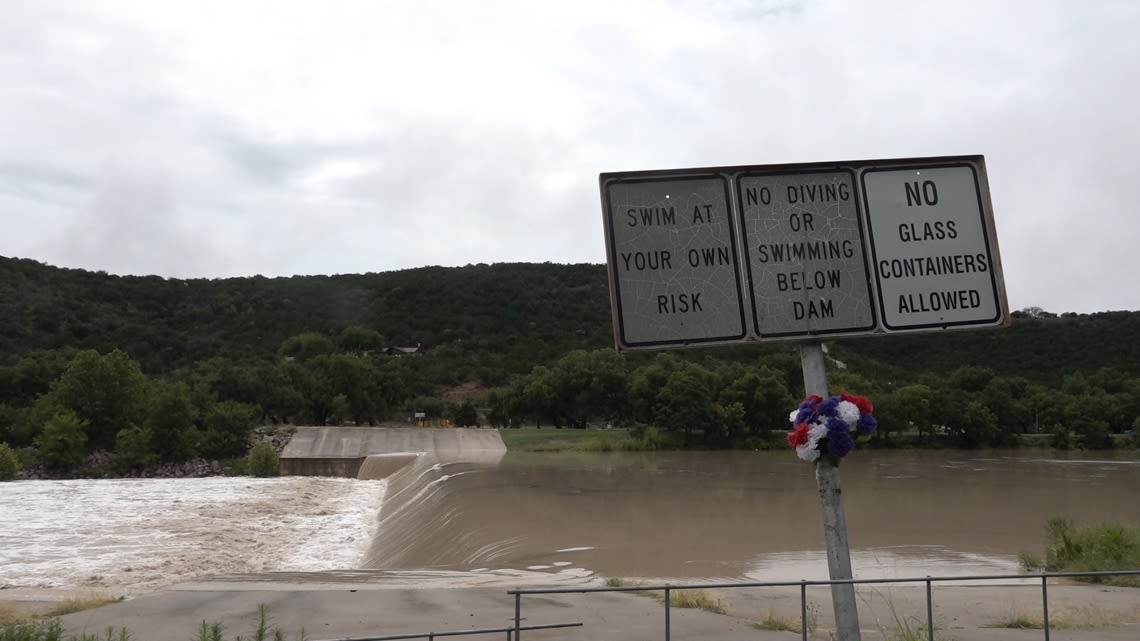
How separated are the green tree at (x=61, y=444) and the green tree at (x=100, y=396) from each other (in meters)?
1.66

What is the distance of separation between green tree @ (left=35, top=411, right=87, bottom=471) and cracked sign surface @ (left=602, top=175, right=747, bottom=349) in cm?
5736

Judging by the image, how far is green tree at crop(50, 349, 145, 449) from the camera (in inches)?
2227

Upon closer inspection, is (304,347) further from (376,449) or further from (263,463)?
(263,463)

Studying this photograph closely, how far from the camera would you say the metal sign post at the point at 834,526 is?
398 centimetres

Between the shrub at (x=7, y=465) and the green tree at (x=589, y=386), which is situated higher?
the green tree at (x=589, y=386)

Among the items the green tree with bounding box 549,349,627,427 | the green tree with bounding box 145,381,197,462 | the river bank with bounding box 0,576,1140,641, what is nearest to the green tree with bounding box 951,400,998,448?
the green tree with bounding box 549,349,627,427

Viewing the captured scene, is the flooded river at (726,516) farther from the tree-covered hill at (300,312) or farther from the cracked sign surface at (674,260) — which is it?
the tree-covered hill at (300,312)

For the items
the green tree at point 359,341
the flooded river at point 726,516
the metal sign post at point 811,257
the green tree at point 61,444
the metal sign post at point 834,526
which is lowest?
the flooded river at point 726,516

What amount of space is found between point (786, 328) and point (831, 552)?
1.04 meters

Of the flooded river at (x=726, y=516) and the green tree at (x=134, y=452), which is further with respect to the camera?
the green tree at (x=134, y=452)

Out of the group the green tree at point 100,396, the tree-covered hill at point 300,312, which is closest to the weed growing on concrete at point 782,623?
the green tree at point 100,396

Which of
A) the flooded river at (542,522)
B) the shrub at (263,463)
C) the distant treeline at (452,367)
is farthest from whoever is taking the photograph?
the distant treeline at (452,367)

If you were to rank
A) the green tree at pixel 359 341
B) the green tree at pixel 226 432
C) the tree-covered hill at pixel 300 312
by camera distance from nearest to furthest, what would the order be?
the green tree at pixel 226 432 < the tree-covered hill at pixel 300 312 < the green tree at pixel 359 341

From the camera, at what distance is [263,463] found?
49.4 meters
